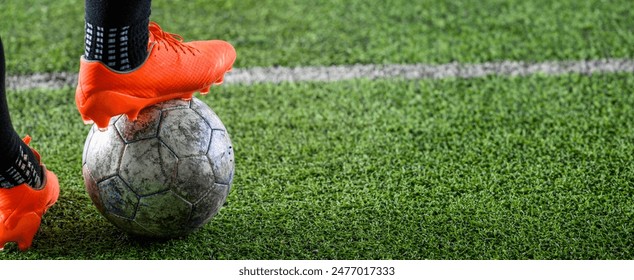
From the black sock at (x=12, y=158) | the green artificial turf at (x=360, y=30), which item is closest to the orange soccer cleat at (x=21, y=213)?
the black sock at (x=12, y=158)

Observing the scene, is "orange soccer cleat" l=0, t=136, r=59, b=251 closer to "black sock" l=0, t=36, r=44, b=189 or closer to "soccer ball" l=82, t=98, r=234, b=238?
"black sock" l=0, t=36, r=44, b=189

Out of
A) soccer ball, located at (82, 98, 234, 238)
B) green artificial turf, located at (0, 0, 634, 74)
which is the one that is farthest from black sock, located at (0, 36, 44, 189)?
green artificial turf, located at (0, 0, 634, 74)

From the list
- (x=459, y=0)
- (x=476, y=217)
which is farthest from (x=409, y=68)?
(x=476, y=217)

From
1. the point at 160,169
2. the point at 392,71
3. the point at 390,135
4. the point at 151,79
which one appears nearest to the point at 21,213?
the point at 160,169

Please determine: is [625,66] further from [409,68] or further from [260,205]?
[260,205]

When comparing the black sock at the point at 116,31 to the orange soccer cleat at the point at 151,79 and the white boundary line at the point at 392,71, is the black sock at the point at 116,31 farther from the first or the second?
the white boundary line at the point at 392,71

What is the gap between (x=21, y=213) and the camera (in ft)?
8.75

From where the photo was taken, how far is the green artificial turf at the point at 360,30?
13.8ft

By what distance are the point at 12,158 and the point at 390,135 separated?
1609 mm

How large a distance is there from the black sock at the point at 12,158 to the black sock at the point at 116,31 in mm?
272

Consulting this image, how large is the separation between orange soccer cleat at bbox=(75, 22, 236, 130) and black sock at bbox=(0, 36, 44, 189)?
223mm

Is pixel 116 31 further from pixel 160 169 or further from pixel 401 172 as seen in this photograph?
pixel 401 172

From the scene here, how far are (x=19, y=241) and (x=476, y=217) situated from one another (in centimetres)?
159
